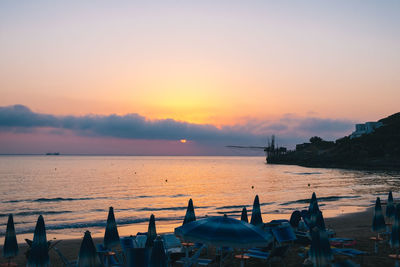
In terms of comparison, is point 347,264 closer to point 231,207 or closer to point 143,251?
point 143,251

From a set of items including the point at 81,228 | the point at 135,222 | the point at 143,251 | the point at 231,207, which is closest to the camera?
the point at 143,251

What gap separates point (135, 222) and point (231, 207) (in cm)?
1096

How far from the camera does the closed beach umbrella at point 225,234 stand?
7.45 m

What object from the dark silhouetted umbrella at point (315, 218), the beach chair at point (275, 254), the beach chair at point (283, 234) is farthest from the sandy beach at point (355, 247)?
the dark silhouetted umbrella at point (315, 218)

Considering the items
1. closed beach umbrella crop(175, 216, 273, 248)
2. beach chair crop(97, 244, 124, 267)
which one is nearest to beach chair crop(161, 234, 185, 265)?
beach chair crop(97, 244, 124, 267)

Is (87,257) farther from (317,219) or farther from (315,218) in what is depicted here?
(315,218)

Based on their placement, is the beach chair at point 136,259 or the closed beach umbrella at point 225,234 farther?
the closed beach umbrella at point 225,234

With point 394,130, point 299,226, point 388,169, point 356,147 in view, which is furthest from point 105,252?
point 394,130

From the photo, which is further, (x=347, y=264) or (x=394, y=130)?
(x=394, y=130)

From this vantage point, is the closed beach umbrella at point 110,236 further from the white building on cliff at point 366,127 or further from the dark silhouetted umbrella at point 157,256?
the white building on cliff at point 366,127

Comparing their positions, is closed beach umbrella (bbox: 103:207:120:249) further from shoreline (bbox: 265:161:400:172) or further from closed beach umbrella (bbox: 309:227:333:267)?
shoreline (bbox: 265:161:400:172)

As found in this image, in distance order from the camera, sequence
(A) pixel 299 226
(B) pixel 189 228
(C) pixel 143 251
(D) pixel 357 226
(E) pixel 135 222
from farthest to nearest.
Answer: (E) pixel 135 222, (D) pixel 357 226, (A) pixel 299 226, (B) pixel 189 228, (C) pixel 143 251

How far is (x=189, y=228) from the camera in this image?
8156 mm

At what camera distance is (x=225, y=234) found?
7602mm
